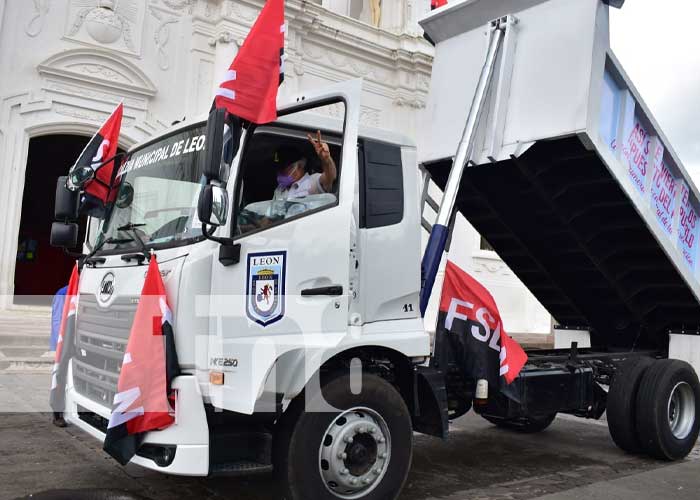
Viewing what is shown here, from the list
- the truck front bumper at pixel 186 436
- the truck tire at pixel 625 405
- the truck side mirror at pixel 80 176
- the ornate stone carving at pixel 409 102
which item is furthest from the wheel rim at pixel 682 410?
the ornate stone carving at pixel 409 102

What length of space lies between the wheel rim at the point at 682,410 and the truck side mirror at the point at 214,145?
16.0 feet

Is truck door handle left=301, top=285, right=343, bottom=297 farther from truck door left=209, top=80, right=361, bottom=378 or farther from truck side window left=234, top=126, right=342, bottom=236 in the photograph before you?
truck side window left=234, top=126, right=342, bottom=236

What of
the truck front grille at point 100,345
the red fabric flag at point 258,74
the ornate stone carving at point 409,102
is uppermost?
the ornate stone carving at point 409,102

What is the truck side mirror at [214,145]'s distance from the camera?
338 centimetres

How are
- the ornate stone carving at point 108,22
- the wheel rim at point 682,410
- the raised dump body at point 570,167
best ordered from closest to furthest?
the raised dump body at point 570,167 < the wheel rim at point 682,410 < the ornate stone carving at point 108,22

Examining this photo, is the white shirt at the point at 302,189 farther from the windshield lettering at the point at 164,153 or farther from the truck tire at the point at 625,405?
the truck tire at the point at 625,405

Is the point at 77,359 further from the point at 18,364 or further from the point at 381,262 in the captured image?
the point at 18,364

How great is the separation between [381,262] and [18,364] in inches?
276

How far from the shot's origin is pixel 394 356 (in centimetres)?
436

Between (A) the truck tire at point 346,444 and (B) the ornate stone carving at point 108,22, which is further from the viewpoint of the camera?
(B) the ornate stone carving at point 108,22

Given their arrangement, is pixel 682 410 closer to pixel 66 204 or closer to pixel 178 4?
pixel 66 204

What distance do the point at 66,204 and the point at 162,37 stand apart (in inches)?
353

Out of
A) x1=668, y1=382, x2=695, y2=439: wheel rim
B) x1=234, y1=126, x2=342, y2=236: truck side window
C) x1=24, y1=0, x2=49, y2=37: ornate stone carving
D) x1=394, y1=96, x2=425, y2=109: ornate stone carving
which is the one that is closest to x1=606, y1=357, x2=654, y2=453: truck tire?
x1=668, y1=382, x2=695, y2=439: wheel rim

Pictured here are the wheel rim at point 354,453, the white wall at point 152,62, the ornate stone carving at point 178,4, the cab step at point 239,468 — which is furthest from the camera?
the ornate stone carving at point 178,4
